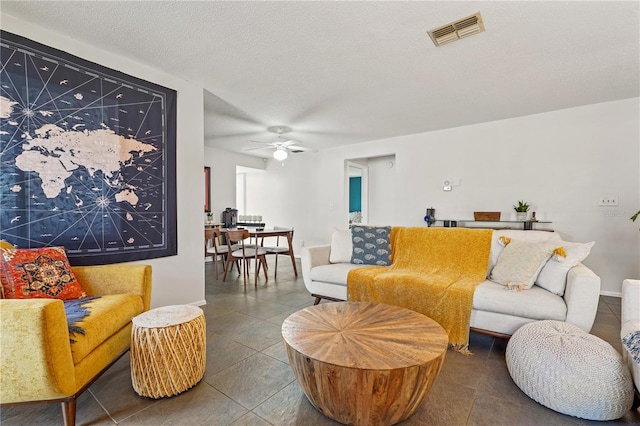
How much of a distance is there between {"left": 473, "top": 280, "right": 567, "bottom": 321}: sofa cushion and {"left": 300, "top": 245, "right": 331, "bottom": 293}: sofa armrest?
1538 millimetres

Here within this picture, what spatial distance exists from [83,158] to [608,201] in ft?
18.2

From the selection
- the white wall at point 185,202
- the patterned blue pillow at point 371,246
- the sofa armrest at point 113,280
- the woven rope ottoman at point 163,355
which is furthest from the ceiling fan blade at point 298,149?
the woven rope ottoman at point 163,355

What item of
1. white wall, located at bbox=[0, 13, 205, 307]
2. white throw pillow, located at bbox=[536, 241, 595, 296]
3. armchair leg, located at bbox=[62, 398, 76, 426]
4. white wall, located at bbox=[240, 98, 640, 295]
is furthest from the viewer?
white wall, located at bbox=[240, 98, 640, 295]

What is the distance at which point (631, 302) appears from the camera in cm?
167

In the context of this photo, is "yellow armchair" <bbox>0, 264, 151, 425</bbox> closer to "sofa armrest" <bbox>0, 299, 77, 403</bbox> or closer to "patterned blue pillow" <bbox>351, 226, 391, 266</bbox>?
"sofa armrest" <bbox>0, 299, 77, 403</bbox>

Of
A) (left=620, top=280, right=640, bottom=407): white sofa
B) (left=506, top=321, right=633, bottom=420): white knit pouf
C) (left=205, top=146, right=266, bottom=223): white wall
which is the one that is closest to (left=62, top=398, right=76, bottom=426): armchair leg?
(left=506, top=321, right=633, bottom=420): white knit pouf

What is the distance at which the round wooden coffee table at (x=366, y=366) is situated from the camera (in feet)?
4.09

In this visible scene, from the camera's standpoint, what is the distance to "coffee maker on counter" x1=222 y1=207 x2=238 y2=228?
6.13 meters

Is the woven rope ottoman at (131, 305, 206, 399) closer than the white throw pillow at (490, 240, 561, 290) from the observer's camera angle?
Yes

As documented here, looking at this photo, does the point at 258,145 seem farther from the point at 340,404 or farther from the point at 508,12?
the point at 340,404

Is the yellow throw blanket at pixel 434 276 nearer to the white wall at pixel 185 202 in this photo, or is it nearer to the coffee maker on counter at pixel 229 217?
the white wall at pixel 185 202

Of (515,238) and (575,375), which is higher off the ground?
(515,238)

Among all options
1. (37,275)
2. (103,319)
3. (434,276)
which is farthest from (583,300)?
(37,275)

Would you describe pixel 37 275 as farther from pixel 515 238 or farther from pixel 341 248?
pixel 515 238
